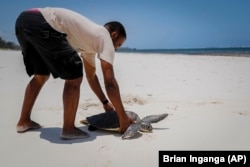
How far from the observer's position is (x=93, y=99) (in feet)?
16.7

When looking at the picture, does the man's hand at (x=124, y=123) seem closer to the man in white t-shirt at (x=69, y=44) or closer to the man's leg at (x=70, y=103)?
the man in white t-shirt at (x=69, y=44)

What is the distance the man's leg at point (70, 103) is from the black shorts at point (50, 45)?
9 centimetres

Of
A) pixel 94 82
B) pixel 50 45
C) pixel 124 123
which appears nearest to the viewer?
pixel 50 45

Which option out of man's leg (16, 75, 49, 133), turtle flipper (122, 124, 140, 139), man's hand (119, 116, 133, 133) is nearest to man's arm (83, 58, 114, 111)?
man's leg (16, 75, 49, 133)

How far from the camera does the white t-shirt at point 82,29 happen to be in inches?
113

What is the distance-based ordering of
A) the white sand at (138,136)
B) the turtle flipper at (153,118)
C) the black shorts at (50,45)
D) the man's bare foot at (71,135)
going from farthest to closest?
the turtle flipper at (153,118) < the man's bare foot at (71,135) < the black shorts at (50,45) < the white sand at (138,136)

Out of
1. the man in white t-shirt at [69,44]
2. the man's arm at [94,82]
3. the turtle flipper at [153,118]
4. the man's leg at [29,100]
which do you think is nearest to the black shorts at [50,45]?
the man in white t-shirt at [69,44]

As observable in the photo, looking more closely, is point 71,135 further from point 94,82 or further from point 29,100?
point 94,82

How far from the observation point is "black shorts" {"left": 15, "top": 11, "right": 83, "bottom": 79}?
9.23 feet

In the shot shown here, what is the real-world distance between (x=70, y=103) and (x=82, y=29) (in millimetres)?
727

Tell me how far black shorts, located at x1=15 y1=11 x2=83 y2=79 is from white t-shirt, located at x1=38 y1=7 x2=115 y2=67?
68 millimetres

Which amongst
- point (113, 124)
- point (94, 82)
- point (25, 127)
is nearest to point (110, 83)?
point (113, 124)

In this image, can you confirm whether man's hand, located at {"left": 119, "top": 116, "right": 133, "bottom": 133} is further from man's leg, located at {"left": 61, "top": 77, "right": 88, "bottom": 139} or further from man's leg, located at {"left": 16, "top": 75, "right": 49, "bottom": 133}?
man's leg, located at {"left": 16, "top": 75, "right": 49, "bottom": 133}

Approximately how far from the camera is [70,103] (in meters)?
2.90
